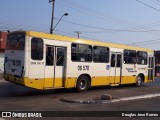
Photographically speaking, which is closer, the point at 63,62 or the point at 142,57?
the point at 63,62

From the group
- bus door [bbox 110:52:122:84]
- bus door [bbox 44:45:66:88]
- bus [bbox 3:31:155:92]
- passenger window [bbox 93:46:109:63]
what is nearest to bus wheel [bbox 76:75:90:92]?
bus [bbox 3:31:155:92]

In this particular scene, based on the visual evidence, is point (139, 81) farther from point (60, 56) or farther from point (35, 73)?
point (35, 73)

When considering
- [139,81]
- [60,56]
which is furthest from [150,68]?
[60,56]

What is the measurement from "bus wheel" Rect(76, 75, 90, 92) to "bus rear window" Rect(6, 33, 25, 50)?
4.32m

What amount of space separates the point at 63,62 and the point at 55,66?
0.70 m

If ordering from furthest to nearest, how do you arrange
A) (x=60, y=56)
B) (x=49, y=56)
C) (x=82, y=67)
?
(x=82, y=67)
(x=60, y=56)
(x=49, y=56)

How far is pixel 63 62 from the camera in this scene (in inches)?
698

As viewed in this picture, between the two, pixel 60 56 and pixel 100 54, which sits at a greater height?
pixel 100 54

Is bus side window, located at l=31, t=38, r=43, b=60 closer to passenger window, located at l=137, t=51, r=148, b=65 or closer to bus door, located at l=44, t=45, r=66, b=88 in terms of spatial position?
bus door, located at l=44, t=45, r=66, b=88

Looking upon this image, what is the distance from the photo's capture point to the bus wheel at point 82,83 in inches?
743

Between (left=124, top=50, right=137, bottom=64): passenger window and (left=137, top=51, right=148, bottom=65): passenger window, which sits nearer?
(left=124, top=50, right=137, bottom=64): passenger window

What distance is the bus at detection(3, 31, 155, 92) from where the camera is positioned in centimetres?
1595

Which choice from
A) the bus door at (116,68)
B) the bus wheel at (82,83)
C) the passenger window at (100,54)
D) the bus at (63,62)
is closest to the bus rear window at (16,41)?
the bus at (63,62)

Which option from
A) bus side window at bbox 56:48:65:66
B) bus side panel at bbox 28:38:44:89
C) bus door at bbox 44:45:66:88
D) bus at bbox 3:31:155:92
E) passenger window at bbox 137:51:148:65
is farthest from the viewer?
passenger window at bbox 137:51:148:65
